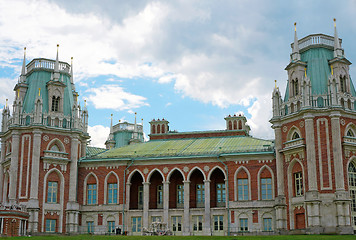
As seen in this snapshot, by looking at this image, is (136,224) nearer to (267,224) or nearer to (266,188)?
(267,224)

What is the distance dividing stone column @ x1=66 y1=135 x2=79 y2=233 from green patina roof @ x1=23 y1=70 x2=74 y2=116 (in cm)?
451

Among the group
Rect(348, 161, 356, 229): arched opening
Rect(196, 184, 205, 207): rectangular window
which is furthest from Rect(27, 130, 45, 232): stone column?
Rect(348, 161, 356, 229): arched opening

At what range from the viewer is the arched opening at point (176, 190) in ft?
213

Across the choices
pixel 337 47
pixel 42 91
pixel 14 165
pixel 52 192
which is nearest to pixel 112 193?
pixel 52 192

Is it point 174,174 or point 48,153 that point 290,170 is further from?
point 48,153

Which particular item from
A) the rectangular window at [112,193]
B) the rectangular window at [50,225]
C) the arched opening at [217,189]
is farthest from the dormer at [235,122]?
the rectangular window at [50,225]

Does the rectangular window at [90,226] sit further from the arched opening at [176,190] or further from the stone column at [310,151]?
the stone column at [310,151]

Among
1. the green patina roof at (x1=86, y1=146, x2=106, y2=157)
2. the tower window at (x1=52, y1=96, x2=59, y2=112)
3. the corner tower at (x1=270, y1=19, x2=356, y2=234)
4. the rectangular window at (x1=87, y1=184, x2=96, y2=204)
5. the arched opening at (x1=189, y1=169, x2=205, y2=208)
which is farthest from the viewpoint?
the green patina roof at (x1=86, y1=146, x2=106, y2=157)

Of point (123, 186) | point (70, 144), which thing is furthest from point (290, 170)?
point (70, 144)

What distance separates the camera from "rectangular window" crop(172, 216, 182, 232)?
62.0m

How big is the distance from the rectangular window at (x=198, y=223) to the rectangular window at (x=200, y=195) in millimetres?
2574

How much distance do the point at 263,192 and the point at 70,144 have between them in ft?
78.6

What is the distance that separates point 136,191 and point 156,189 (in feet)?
8.68

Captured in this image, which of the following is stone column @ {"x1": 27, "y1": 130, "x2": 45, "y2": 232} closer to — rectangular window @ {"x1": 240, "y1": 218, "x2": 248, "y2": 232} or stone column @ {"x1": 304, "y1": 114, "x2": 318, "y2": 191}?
rectangular window @ {"x1": 240, "y1": 218, "x2": 248, "y2": 232}
